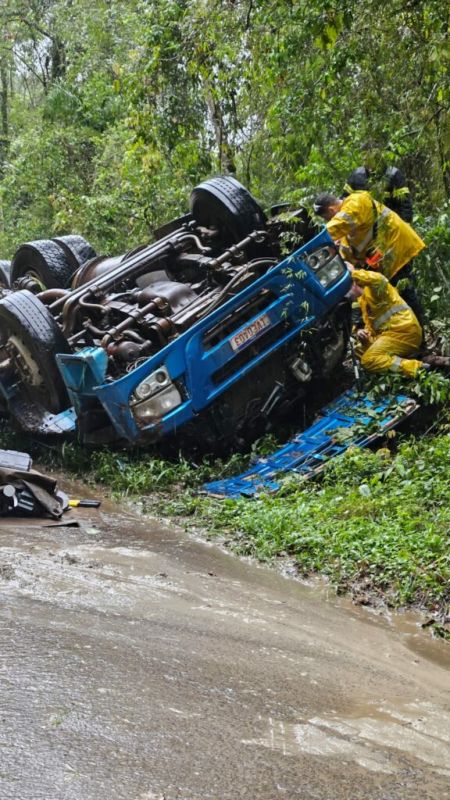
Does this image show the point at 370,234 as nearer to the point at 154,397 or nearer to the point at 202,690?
the point at 154,397

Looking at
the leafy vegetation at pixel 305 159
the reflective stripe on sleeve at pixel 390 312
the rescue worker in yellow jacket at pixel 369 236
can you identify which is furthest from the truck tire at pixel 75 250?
the reflective stripe on sleeve at pixel 390 312

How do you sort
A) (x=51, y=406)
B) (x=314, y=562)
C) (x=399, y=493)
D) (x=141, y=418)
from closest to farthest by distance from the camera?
(x=314, y=562), (x=399, y=493), (x=141, y=418), (x=51, y=406)

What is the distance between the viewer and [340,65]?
6758 millimetres

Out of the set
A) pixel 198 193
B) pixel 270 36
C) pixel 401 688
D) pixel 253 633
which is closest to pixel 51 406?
pixel 198 193

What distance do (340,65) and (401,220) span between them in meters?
1.80

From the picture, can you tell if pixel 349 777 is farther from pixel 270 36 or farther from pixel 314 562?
pixel 270 36

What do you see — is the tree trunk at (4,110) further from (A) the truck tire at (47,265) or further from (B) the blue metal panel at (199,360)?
(B) the blue metal panel at (199,360)

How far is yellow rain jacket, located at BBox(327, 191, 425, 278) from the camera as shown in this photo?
782 cm

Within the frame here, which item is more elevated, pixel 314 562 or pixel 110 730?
pixel 110 730

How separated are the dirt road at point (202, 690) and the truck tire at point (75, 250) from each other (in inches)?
191

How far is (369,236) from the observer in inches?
320

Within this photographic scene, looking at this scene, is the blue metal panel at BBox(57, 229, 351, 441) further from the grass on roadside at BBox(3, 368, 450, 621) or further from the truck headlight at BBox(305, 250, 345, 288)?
the grass on roadside at BBox(3, 368, 450, 621)

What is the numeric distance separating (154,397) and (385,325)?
2.29m

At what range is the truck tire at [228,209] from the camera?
8.04 m
